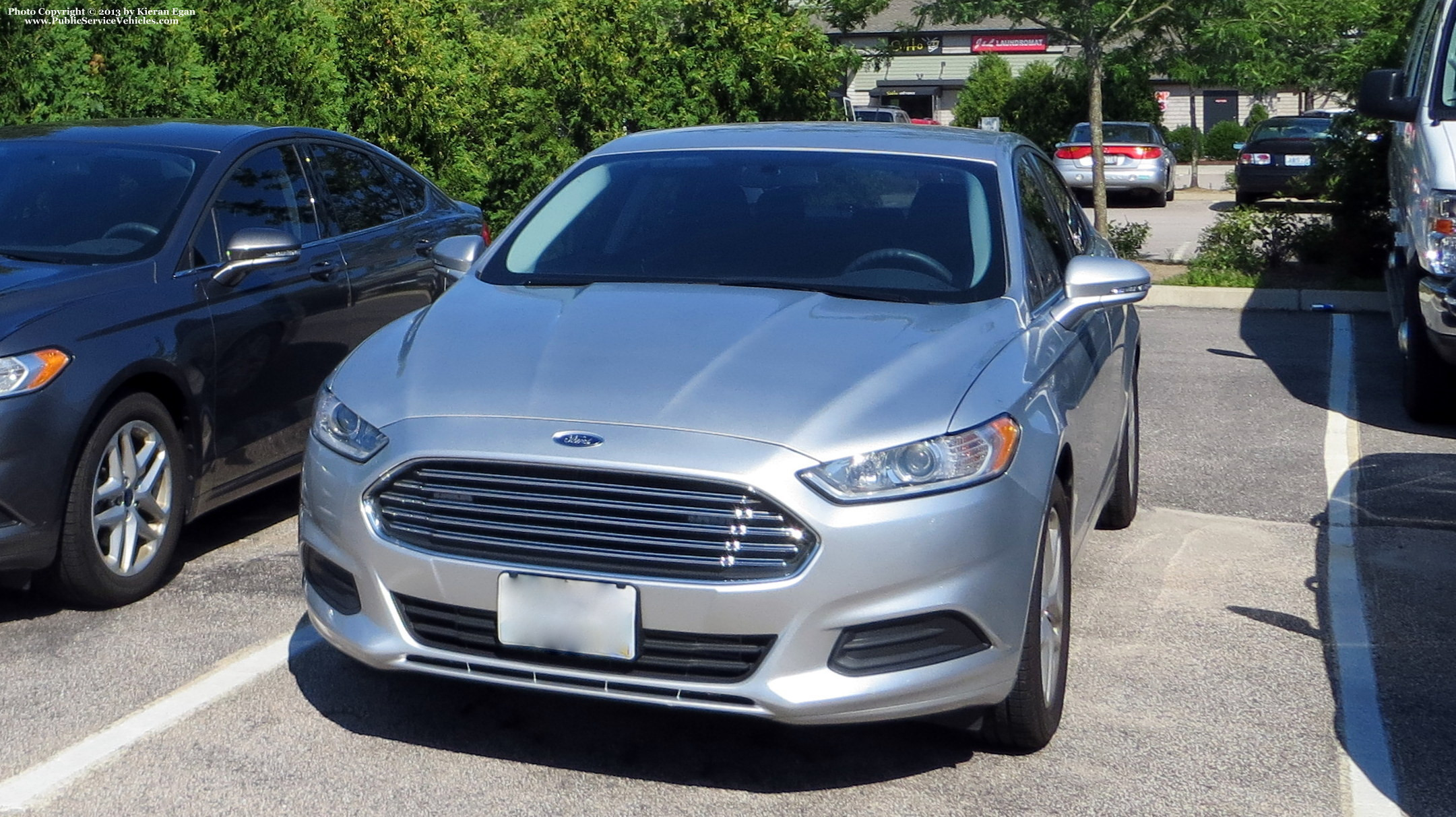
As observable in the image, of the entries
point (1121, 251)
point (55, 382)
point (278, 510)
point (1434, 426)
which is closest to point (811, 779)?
point (55, 382)

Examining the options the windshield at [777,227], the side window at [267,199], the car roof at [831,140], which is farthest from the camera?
the side window at [267,199]

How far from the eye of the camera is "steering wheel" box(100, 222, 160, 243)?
5.75m

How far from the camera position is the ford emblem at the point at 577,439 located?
361cm

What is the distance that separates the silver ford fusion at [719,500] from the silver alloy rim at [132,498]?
1258 millimetres

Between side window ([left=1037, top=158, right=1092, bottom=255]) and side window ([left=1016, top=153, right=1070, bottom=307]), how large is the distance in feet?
0.21

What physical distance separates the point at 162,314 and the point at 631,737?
94.9 inches

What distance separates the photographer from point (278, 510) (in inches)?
260

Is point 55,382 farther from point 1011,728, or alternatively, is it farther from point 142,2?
point 142,2

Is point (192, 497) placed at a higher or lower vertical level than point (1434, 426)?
higher

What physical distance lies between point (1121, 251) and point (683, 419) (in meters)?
12.7

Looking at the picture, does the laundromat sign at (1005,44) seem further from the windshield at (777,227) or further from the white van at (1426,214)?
the windshield at (777,227)

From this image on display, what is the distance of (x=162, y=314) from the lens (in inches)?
214

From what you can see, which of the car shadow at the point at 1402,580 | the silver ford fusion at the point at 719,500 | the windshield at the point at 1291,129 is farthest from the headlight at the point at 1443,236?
the windshield at the point at 1291,129

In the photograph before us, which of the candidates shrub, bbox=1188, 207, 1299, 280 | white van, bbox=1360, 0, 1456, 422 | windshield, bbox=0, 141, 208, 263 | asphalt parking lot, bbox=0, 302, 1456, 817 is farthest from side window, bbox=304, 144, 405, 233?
shrub, bbox=1188, 207, 1299, 280
